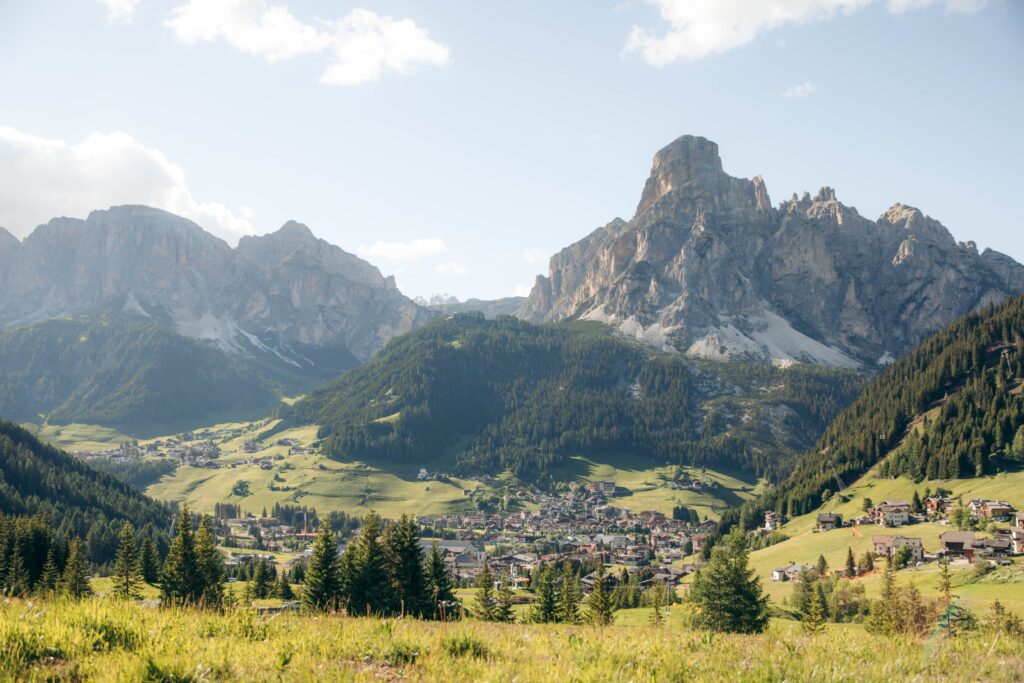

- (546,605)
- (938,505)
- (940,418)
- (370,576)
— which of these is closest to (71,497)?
(370,576)

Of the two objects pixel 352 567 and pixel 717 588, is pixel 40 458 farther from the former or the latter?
pixel 717 588

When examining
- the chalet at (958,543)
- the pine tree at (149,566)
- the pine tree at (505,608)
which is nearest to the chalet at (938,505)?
the chalet at (958,543)

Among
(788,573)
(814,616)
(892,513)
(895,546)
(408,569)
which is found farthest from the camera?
(892,513)

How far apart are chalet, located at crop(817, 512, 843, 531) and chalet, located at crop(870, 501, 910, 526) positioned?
247 inches

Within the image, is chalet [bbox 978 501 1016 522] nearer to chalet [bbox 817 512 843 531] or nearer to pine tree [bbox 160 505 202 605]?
chalet [bbox 817 512 843 531]

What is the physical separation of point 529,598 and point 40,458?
489ft

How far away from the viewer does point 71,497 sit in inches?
6319

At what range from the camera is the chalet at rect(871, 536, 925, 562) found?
9331 cm

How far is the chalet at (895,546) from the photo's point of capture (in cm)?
9331

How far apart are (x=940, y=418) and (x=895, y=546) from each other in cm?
7087

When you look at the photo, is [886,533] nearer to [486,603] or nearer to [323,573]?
[486,603]

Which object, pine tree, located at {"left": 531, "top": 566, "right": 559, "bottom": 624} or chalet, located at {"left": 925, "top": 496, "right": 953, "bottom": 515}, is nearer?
pine tree, located at {"left": 531, "top": 566, "right": 559, "bottom": 624}

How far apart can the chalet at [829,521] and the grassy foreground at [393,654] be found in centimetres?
13170

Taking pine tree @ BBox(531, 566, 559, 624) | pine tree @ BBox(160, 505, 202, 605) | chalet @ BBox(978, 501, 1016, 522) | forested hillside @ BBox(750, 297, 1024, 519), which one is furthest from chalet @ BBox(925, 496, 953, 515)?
pine tree @ BBox(160, 505, 202, 605)
